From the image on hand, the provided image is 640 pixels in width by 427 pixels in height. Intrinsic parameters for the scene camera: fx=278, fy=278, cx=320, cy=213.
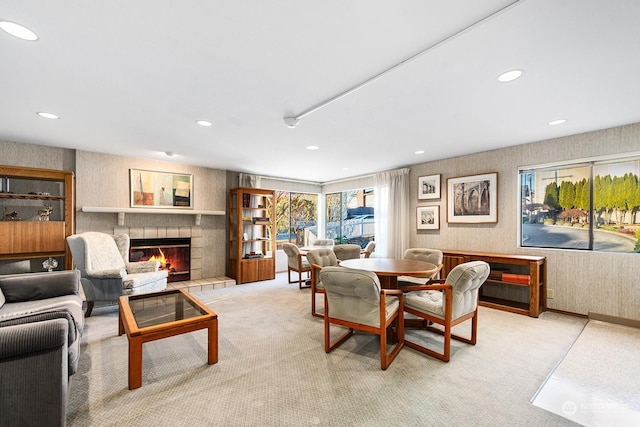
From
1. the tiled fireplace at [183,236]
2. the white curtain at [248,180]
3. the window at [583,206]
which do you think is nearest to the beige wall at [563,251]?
the window at [583,206]

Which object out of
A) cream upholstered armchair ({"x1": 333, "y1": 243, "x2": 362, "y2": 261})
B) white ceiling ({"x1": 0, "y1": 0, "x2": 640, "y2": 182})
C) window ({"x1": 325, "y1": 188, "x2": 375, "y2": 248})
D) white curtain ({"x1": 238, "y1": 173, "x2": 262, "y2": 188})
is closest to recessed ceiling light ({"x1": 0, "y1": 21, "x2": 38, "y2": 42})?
white ceiling ({"x1": 0, "y1": 0, "x2": 640, "y2": 182})

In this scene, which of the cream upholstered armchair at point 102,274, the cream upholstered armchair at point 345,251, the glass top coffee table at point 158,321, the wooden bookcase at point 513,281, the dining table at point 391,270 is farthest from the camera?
the cream upholstered armchair at point 345,251

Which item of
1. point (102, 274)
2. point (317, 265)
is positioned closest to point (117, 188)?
point (102, 274)

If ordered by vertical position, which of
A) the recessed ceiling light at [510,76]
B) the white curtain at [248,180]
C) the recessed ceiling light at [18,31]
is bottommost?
the white curtain at [248,180]

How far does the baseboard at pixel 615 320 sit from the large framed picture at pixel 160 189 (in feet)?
A: 21.4

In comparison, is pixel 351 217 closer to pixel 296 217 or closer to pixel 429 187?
pixel 296 217

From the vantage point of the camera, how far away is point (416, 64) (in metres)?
2.00

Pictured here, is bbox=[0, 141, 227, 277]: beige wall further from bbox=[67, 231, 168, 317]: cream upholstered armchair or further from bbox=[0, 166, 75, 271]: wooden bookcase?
bbox=[67, 231, 168, 317]: cream upholstered armchair

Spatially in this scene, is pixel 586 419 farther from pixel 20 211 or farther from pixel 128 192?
pixel 20 211

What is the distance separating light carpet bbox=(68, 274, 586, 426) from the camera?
5.95ft

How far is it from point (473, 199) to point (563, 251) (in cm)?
135

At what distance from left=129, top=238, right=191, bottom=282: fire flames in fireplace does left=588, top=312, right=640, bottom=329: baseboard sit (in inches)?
253

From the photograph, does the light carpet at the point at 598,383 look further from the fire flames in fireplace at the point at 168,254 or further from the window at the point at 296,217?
the window at the point at 296,217

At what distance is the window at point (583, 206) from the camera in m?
3.38
